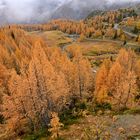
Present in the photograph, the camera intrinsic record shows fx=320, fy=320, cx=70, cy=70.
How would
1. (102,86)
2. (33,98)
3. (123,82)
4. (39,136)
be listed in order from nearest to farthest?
(39,136)
(33,98)
(123,82)
(102,86)

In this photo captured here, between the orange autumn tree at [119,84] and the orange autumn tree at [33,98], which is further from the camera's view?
the orange autumn tree at [119,84]

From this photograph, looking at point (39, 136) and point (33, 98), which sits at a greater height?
point (33, 98)

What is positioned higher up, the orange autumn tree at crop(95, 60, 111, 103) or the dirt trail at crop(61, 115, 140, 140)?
the dirt trail at crop(61, 115, 140, 140)

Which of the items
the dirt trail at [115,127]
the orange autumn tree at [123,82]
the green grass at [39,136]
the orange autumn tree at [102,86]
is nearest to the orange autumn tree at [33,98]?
the green grass at [39,136]

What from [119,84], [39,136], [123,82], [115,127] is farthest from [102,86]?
[39,136]

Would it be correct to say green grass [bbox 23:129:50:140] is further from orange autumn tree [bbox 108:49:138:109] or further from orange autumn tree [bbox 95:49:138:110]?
orange autumn tree [bbox 108:49:138:109]

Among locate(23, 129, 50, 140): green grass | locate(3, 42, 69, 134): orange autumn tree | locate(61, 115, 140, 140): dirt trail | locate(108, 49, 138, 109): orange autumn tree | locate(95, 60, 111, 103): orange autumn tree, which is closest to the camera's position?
locate(61, 115, 140, 140): dirt trail

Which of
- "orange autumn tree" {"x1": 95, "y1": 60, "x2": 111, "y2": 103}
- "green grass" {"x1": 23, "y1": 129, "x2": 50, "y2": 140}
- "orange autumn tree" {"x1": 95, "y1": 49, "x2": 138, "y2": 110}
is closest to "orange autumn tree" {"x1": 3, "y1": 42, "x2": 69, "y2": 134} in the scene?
"green grass" {"x1": 23, "y1": 129, "x2": 50, "y2": 140}

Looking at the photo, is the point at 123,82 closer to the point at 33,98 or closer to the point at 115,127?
the point at 115,127

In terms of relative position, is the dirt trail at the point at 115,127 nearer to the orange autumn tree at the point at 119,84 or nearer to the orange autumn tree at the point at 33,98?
the orange autumn tree at the point at 33,98

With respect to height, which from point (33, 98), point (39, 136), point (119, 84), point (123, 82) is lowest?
point (119, 84)

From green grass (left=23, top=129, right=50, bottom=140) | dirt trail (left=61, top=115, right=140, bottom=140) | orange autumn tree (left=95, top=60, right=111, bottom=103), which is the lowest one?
orange autumn tree (left=95, top=60, right=111, bottom=103)

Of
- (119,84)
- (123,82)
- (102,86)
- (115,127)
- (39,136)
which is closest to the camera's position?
(115,127)

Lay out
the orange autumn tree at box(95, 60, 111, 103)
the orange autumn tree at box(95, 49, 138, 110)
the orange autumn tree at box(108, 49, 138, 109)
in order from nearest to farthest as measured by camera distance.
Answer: the orange autumn tree at box(108, 49, 138, 109) < the orange autumn tree at box(95, 49, 138, 110) < the orange autumn tree at box(95, 60, 111, 103)
